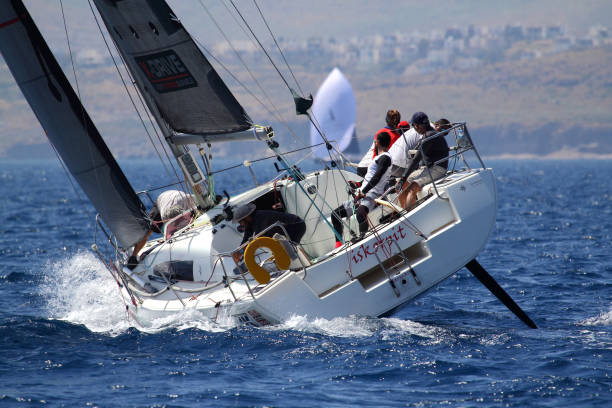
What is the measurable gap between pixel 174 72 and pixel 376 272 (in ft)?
10.8

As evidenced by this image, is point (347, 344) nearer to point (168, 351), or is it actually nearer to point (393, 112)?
point (168, 351)

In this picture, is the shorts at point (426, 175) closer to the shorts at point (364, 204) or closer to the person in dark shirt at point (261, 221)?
the shorts at point (364, 204)

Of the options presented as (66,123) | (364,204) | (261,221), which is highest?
(66,123)

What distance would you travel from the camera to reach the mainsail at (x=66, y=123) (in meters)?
8.85

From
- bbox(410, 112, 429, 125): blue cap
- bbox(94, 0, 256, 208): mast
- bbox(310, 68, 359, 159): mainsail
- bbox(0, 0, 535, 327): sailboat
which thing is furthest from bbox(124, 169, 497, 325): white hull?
bbox(310, 68, 359, 159): mainsail

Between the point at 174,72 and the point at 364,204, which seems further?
the point at 174,72

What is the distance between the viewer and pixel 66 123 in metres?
9.09

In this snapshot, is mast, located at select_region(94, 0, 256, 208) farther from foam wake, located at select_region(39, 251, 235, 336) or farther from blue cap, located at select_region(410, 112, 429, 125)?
foam wake, located at select_region(39, 251, 235, 336)

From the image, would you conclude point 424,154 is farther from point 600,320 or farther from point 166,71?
point 166,71

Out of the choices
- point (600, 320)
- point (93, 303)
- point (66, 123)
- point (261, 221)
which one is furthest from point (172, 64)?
point (600, 320)

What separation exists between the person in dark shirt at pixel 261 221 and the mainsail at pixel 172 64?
3.34 feet

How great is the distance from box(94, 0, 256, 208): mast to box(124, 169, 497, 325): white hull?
1.67 m

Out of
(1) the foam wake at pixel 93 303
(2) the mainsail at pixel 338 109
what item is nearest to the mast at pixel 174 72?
(1) the foam wake at pixel 93 303

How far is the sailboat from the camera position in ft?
25.1
